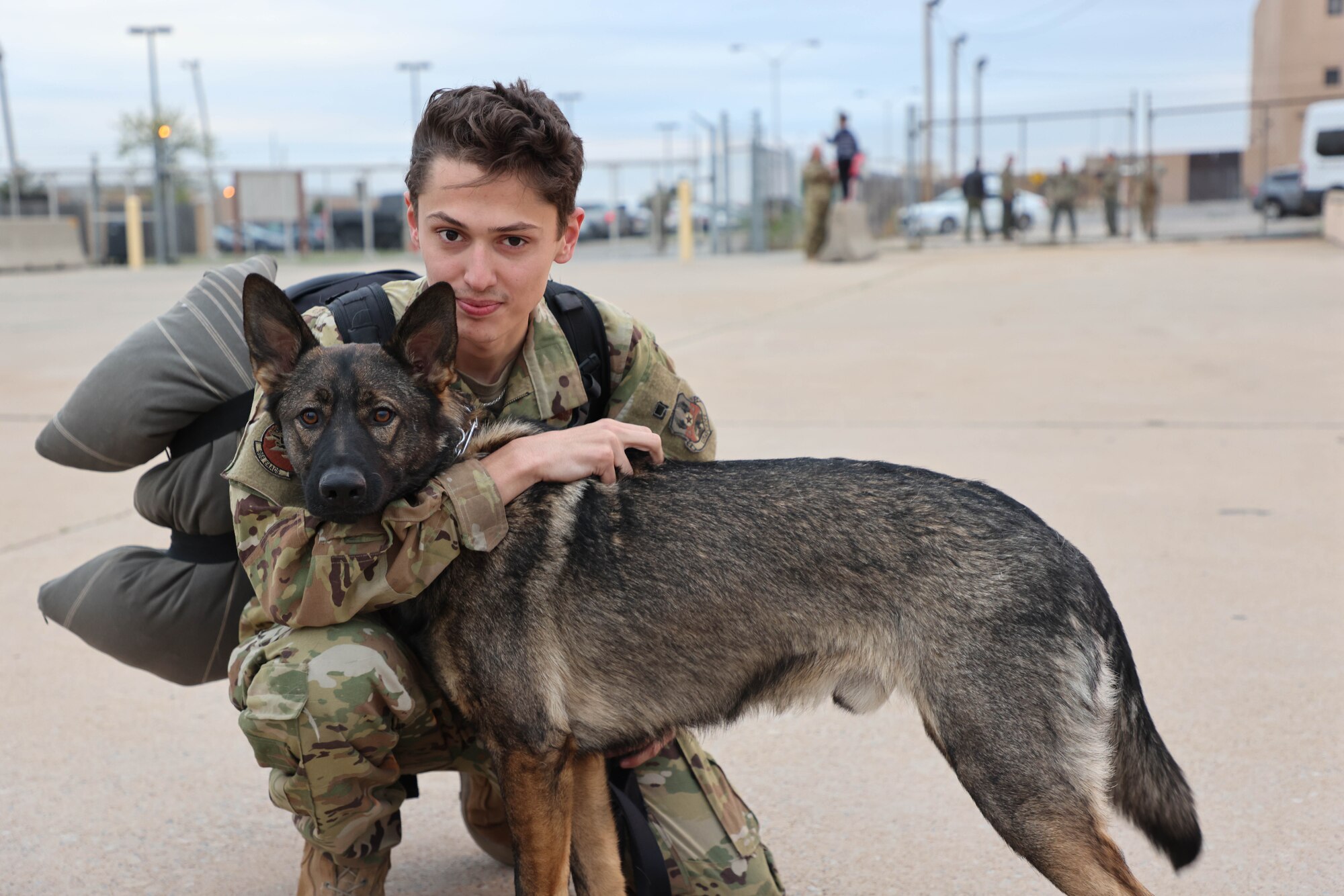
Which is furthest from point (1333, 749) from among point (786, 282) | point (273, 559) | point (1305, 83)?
point (1305, 83)

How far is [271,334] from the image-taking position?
2.51m

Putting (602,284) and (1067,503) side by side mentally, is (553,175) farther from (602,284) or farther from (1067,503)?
(602,284)

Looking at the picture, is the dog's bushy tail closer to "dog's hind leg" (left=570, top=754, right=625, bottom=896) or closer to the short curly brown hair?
"dog's hind leg" (left=570, top=754, right=625, bottom=896)

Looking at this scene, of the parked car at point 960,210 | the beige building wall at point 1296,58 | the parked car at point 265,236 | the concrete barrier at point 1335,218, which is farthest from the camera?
the beige building wall at point 1296,58

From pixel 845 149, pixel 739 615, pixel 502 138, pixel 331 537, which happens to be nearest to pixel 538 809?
pixel 739 615

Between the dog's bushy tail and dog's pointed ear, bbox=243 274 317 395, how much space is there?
5.76 ft

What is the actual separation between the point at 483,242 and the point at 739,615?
3.36 feet

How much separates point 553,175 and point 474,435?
0.63 metres

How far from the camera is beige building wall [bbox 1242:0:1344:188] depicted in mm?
44875

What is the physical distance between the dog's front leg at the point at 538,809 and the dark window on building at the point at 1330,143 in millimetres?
32922

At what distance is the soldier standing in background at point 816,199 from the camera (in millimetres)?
23703

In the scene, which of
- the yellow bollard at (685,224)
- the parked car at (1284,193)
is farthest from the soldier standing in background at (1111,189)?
the yellow bollard at (685,224)

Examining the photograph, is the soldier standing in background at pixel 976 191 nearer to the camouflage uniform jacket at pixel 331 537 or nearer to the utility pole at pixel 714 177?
the utility pole at pixel 714 177

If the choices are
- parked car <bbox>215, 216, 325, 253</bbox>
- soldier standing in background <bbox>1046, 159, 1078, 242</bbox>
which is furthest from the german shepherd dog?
parked car <bbox>215, 216, 325, 253</bbox>
